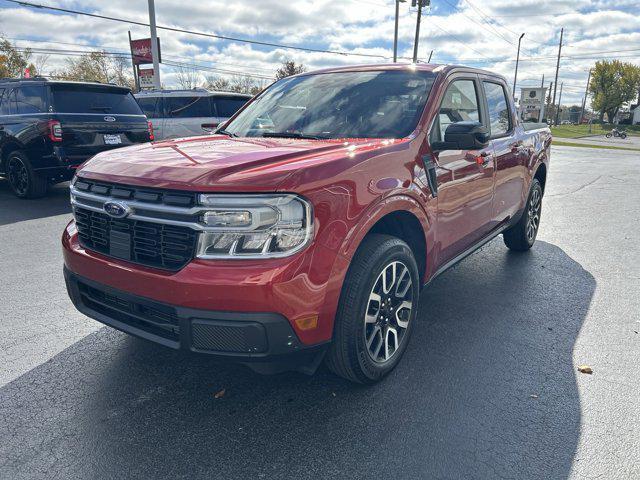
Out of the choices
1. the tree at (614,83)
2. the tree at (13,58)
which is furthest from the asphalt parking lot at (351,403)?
the tree at (614,83)

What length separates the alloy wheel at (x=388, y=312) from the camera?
8.70 feet

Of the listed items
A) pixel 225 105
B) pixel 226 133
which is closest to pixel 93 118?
pixel 225 105

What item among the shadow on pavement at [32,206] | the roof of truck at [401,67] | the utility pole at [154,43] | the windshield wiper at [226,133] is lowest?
the shadow on pavement at [32,206]

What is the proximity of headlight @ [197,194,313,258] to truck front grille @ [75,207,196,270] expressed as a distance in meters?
0.11

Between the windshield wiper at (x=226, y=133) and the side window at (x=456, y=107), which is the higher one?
the side window at (x=456, y=107)

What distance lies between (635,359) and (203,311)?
9.17ft

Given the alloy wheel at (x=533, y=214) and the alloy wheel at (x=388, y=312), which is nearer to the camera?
the alloy wheel at (x=388, y=312)

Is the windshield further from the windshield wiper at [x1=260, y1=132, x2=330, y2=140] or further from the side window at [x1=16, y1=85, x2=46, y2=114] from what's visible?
the side window at [x1=16, y1=85, x2=46, y2=114]

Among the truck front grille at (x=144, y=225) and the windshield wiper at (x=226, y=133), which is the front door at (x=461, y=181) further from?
the truck front grille at (x=144, y=225)

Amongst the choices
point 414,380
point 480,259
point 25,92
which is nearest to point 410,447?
point 414,380

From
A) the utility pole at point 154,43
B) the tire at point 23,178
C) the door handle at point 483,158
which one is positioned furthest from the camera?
the utility pole at point 154,43

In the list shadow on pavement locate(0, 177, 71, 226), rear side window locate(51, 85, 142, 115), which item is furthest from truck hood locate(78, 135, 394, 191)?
rear side window locate(51, 85, 142, 115)

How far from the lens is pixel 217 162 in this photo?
7.66ft

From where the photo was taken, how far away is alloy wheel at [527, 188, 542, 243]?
A: 212 inches
